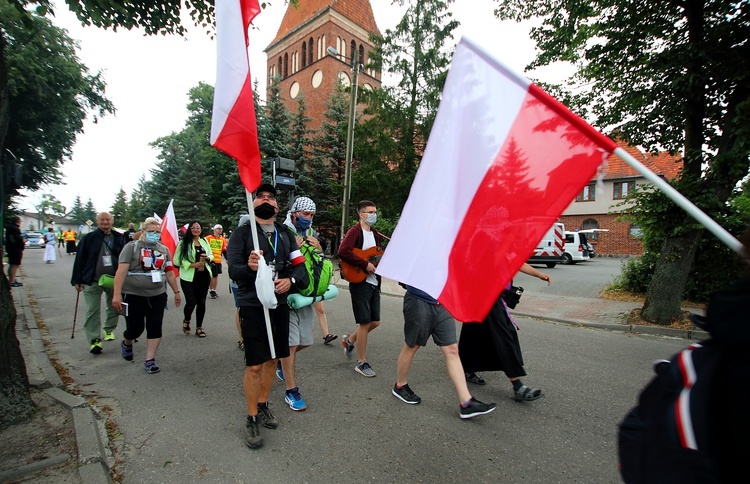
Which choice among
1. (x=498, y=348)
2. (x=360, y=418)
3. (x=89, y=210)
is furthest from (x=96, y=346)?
(x=89, y=210)

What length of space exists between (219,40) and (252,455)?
10.1 ft

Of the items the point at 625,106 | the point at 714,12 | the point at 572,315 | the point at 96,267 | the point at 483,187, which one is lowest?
the point at 572,315

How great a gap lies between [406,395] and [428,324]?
802 millimetres

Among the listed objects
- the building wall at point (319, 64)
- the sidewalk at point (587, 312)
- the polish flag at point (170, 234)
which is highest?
the building wall at point (319, 64)

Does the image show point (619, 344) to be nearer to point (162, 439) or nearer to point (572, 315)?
point (572, 315)

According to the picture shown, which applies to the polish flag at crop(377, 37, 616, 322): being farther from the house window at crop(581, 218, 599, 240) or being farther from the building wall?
the house window at crop(581, 218, 599, 240)

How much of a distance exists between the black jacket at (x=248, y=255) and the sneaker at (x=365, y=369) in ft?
4.90

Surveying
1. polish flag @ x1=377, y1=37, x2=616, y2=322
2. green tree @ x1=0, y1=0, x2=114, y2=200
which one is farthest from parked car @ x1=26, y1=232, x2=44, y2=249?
polish flag @ x1=377, y1=37, x2=616, y2=322

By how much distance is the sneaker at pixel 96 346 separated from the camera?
5285 mm

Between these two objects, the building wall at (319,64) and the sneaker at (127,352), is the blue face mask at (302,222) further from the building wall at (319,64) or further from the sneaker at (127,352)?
the building wall at (319,64)

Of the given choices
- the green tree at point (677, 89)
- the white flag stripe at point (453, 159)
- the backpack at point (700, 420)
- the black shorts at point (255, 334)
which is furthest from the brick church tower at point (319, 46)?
the backpack at point (700, 420)

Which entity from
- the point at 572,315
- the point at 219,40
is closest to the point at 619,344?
the point at 572,315

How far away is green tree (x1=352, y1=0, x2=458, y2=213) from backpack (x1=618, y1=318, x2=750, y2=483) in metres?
17.7

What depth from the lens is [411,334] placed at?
11.8ft
